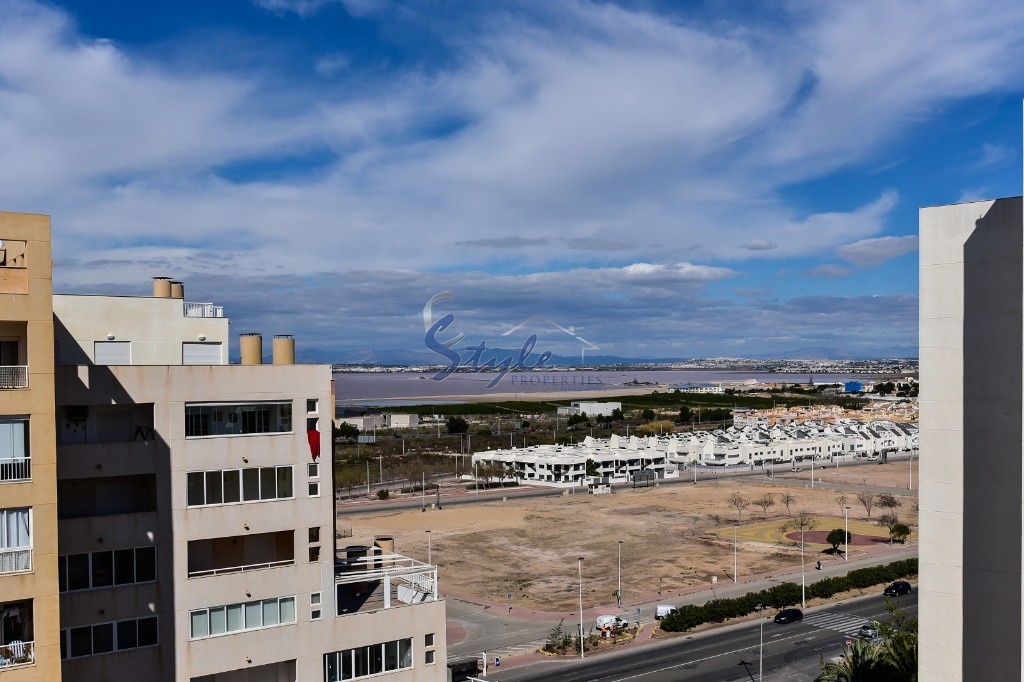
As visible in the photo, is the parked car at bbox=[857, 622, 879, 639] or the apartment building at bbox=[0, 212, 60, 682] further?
the parked car at bbox=[857, 622, 879, 639]

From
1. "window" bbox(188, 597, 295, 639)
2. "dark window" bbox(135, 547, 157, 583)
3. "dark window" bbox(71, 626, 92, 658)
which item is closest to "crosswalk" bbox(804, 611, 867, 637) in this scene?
"window" bbox(188, 597, 295, 639)

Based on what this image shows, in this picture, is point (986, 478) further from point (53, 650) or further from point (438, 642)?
point (53, 650)

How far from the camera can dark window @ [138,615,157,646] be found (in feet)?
90.7

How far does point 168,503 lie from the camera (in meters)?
28.1

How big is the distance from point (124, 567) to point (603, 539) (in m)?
78.1

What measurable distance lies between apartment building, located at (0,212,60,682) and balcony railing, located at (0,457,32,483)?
23mm

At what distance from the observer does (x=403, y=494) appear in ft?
459

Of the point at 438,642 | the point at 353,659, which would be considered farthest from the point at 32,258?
the point at 438,642

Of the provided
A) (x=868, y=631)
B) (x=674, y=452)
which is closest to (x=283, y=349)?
(x=868, y=631)

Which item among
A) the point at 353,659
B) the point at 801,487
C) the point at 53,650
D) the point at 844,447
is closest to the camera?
the point at 53,650

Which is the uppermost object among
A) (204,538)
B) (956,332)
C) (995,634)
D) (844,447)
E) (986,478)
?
(956,332)

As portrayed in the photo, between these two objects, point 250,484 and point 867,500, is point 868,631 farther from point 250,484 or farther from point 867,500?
point 867,500

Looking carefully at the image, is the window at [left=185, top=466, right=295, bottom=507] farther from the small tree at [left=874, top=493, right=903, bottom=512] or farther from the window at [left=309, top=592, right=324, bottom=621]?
the small tree at [left=874, top=493, right=903, bottom=512]

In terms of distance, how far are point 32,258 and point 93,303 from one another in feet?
27.6
